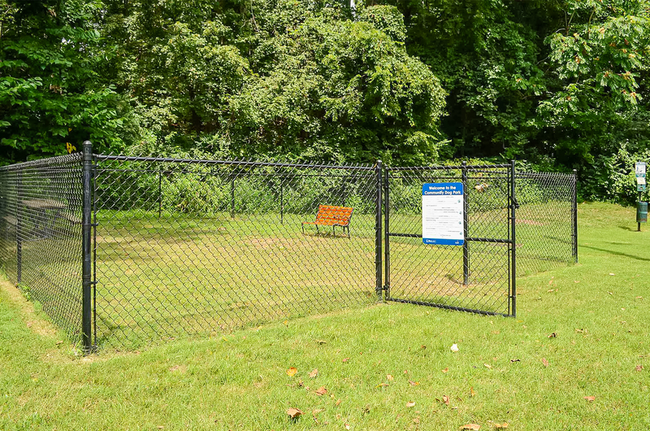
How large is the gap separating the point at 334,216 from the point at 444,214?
6.36 m

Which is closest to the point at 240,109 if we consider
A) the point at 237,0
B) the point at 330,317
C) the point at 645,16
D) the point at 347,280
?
the point at 237,0

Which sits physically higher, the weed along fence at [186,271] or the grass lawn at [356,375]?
the weed along fence at [186,271]

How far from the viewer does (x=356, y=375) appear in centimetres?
349

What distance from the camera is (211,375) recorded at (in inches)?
136

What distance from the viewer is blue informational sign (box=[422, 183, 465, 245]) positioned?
16.7 feet

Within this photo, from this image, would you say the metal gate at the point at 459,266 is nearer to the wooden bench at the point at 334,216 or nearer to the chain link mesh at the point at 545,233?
the chain link mesh at the point at 545,233

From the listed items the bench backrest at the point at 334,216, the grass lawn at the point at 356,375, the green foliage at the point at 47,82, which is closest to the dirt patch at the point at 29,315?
the grass lawn at the point at 356,375

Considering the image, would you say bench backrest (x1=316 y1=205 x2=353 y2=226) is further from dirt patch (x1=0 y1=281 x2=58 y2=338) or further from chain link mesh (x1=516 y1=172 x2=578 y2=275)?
dirt patch (x1=0 y1=281 x2=58 y2=338)

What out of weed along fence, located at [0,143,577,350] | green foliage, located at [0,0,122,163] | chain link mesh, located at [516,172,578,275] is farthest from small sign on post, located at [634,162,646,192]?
green foliage, located at [0,0,122,163]

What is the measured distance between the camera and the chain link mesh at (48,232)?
13.6 feet

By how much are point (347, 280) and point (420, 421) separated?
407cm

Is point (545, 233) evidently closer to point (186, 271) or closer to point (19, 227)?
point (186, 271)

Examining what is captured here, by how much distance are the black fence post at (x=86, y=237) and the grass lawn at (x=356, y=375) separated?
23 centimetres

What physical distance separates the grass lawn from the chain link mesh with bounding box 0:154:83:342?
0.33 m
